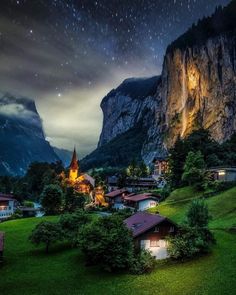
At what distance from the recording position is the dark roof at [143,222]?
46.4 metres

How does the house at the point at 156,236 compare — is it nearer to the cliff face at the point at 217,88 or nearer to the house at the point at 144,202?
the house at the point at 144,202

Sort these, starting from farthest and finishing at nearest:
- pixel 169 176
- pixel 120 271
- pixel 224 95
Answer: pixel 224 95, pixel 169 176, pixel 120 271

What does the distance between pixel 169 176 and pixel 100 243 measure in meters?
66.8

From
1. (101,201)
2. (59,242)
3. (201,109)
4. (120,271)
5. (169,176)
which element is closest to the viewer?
(120,271)

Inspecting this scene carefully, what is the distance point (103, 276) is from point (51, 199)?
182ft

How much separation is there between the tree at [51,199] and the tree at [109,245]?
5003 centimetres

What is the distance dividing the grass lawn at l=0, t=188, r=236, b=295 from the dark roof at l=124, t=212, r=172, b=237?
195 inches

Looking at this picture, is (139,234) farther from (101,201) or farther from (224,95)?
(224,95)

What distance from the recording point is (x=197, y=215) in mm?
52156

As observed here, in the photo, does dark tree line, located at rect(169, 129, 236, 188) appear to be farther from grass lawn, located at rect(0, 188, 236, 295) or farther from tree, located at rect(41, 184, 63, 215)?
grass lawn, located at rect(0, 188, 236, 295)

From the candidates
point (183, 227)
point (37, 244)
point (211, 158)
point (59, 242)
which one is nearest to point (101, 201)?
point (211, 158)

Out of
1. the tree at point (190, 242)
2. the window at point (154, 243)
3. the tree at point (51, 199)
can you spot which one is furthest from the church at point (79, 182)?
the tree at point (190, 242)

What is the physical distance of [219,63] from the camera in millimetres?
186750

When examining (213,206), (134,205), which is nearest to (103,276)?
(213,206)
